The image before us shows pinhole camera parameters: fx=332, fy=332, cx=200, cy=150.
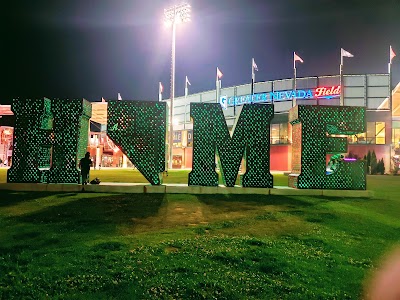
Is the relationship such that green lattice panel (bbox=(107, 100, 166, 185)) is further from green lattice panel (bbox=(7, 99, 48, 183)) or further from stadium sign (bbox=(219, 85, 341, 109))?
stadium sign (bbox=(219, 85, 341, 109))

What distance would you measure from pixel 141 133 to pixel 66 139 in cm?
337

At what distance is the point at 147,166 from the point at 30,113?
18.9ft

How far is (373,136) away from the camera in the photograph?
1895 inches

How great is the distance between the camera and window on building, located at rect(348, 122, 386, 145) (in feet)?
157

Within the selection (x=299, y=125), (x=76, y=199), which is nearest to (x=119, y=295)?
(x=76, y=199)

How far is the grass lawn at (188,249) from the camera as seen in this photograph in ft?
15.9

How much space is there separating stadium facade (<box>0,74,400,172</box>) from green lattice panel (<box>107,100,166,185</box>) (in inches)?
1093

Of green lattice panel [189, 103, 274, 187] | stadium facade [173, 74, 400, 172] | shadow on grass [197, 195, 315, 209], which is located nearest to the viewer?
shadow on grass [197, 195, 315, 209]

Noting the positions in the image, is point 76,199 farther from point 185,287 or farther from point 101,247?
point 185,287

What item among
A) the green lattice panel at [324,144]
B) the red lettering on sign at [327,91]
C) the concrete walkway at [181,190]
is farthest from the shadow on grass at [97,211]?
the red lettering on sign at [327,91]

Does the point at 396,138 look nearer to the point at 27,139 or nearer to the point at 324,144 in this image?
the point at 324,144

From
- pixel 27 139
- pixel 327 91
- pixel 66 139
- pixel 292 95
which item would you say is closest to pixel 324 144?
pixel 66 139

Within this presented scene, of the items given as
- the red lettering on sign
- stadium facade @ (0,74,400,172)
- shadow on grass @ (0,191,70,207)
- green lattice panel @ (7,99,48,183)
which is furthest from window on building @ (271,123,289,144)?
shadow on grass @ (0,191,70,207)

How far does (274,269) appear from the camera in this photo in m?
5.62
